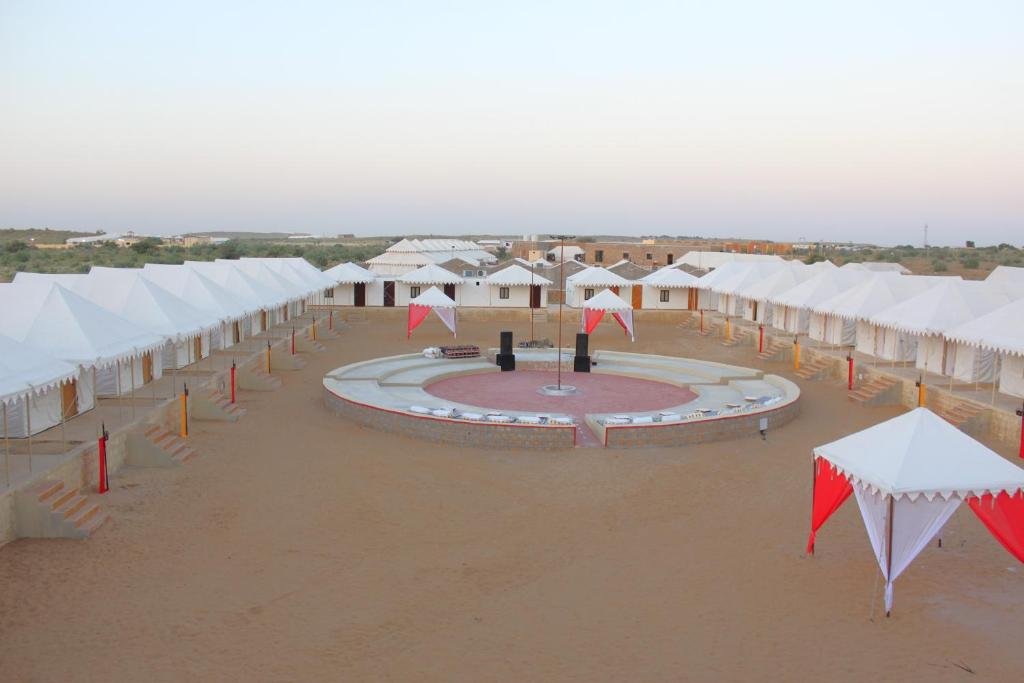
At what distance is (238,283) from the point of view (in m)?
31.4

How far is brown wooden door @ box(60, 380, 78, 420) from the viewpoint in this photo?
17.4 metres

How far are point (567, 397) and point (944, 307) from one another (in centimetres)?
1172

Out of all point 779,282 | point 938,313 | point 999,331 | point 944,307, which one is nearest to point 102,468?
point 999,331

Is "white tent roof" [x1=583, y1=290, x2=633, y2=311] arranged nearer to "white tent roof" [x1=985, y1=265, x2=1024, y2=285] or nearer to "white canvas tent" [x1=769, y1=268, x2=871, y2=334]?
"white canvas tent" [x1=769, y1=268, x2=871, y2=334]

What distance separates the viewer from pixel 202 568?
11.5m

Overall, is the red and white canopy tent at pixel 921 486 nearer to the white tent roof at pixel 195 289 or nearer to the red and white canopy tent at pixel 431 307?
the white tent roof at pixel 195 289

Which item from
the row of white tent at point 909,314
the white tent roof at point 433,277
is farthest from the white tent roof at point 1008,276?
the white tent roof at point 433,277

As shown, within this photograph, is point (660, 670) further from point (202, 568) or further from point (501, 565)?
point (202, 568)

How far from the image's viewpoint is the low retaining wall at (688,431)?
18469 millimetres

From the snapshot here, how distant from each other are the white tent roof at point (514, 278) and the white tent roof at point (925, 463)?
115 feet

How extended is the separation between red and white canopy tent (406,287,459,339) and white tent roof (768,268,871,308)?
1445 cm

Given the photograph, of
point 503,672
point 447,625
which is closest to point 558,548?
point 447,625

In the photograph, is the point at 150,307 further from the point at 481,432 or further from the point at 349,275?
the point at 349,275

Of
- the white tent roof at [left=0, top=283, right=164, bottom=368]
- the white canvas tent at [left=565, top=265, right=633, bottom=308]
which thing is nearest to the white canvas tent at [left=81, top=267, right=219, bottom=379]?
the white tent roof at [left=0, top=283, right=164, bottom=368]
